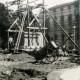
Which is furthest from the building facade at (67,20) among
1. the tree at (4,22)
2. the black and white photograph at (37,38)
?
the tree at (4,22)

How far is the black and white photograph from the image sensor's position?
14344mm

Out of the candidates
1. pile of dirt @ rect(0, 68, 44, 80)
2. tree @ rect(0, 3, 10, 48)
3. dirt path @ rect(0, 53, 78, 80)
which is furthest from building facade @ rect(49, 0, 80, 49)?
pile of dirt @ rect(0, 68, 44, 80)

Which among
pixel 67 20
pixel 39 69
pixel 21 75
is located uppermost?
pixel 67 20

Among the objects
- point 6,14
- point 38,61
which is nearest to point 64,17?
point 6,14

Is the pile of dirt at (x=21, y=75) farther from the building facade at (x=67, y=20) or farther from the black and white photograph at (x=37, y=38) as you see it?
the building facade at (x=67, y=20)

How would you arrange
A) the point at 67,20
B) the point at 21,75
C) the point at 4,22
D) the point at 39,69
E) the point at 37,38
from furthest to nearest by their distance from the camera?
the point at 67,20, the point at 4,22, the point at 37,38, the point at 39,69, the point at 21,75

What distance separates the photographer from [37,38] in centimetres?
2506

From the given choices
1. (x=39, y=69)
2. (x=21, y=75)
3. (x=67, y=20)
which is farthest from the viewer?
(x=67, y=20)

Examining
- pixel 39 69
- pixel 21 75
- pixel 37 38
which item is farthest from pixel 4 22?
pixel 21 75

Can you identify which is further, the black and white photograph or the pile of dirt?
the black and white photograph

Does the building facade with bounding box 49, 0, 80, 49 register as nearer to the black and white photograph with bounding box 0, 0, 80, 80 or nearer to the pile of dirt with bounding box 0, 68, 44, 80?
the black and white photograph with bounding box 0, 0, 80, 80

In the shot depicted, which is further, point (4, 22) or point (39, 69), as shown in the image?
point (4, 22)

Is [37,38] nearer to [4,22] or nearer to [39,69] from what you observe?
[4,22]

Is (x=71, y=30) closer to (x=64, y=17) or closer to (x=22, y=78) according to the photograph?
(x=64, y=17)
